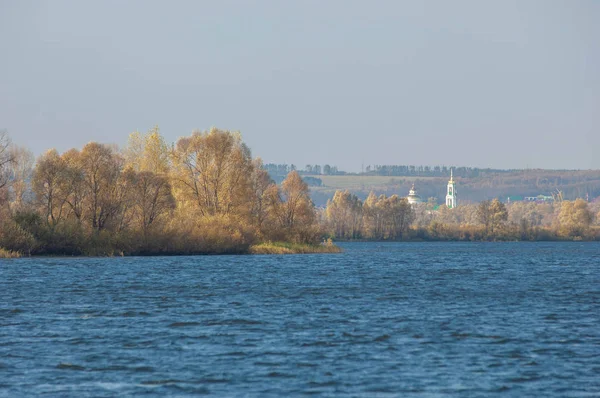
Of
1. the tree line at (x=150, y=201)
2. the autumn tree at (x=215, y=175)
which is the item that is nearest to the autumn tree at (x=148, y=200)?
the tree line at (x=150, y=201)

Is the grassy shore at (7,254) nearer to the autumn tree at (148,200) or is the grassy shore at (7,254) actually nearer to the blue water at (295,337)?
the autumn tree at (148,200)

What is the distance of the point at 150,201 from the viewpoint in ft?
302

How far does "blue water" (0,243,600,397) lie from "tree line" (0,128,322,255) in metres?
22.9

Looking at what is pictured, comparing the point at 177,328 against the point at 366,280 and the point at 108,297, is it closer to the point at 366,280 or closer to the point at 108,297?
the point at 108,297

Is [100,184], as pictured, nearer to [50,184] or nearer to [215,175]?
[50,184]

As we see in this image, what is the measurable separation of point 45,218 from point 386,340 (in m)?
59.3

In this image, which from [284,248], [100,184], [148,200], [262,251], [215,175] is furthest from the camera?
[284,248]

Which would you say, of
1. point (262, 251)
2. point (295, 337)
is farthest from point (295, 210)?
point (295, 337)

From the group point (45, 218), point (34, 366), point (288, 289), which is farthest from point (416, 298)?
point (45, 218)

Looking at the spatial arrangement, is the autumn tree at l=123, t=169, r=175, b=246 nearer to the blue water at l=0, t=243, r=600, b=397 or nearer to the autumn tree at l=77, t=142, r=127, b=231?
the autumn tree at l=77, t=142, r=127, b=231

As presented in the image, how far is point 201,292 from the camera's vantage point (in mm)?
52250

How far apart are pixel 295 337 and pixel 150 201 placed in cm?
6124

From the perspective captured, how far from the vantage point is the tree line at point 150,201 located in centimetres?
8444

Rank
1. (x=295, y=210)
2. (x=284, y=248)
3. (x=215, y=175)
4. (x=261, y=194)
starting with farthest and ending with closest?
1. (x=295, y=210)
2. (x=284, y=248)
3. (x=261, y=194)
4. (x=215, y=175)
